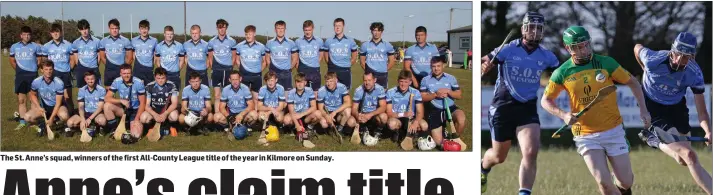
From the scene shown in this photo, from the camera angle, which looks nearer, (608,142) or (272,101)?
(608,142)

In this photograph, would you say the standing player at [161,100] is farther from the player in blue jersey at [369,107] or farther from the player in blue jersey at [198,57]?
the player in blue jersey at [369,107]

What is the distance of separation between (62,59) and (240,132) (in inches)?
57.1

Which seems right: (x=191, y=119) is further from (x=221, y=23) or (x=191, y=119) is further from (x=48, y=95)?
(x=48, y=95)

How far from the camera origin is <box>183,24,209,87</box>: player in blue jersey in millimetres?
7062

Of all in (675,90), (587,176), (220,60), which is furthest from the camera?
(587,176)

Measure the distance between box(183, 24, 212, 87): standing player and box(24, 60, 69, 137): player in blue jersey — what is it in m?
0.93

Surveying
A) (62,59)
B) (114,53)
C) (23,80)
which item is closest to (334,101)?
(114,53)

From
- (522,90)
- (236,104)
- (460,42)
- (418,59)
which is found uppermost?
(460,42)

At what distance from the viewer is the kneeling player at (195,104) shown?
699 centimetres

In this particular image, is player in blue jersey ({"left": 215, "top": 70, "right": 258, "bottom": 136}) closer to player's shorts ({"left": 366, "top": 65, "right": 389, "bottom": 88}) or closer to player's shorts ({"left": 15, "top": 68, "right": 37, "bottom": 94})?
player's shorts ({"left": 366, "top": 65, "right": 389, "bottom": 88})

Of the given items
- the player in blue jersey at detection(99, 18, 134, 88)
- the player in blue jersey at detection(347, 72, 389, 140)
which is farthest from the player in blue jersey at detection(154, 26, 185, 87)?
the player in blue jersey at detection(347, 72, 389, 140)

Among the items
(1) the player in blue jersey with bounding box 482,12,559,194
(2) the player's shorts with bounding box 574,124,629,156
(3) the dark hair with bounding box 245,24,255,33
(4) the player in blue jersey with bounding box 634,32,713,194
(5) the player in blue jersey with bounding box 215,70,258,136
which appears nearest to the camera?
(2) the player's shorts with bounding box 574,124,629,156

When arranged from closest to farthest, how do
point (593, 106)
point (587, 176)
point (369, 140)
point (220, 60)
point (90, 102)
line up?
point (593, 106), point (369, 140), point (90, 102), point (220, 60), point (587, 176)

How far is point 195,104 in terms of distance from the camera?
7047 millimetres
